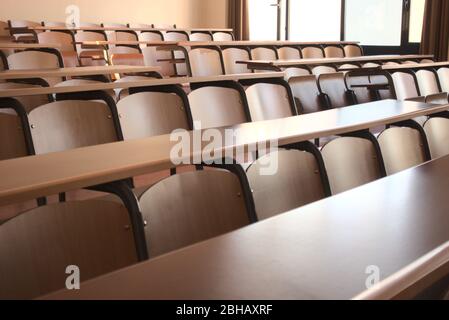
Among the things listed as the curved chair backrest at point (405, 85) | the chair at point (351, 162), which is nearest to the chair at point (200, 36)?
the curved chair backrest at point (405, 85)

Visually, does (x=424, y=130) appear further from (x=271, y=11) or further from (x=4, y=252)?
(x=271, y=11)

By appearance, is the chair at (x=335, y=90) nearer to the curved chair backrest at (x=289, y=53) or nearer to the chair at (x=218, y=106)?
the chair at (x=218, y=106)

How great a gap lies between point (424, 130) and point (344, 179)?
2.65 feet

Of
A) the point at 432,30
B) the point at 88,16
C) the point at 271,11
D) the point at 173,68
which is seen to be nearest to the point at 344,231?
the point at 173,68

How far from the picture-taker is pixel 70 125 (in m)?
2.63

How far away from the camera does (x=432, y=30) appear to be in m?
7.31

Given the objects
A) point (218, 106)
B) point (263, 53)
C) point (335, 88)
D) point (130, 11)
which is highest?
point (130, 11)

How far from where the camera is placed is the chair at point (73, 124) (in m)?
2.54

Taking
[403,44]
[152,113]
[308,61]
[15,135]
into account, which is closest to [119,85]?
[152,113]

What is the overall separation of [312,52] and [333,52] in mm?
372

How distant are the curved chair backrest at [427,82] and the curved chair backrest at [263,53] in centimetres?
171

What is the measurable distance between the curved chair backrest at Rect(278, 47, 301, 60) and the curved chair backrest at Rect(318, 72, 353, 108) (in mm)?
1869

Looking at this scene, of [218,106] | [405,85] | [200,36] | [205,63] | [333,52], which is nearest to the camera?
[218,106]

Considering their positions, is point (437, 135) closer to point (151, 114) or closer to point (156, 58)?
point (151, 114)
